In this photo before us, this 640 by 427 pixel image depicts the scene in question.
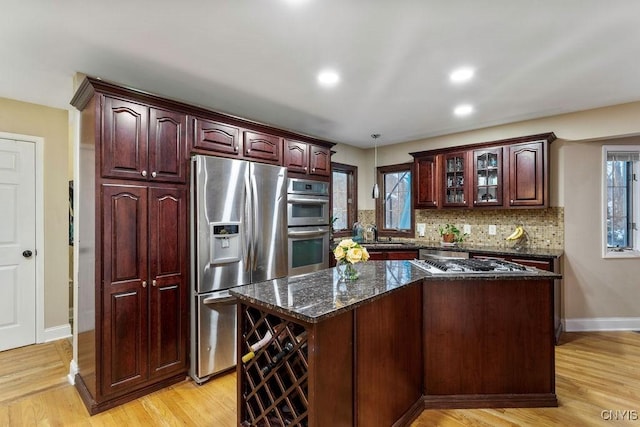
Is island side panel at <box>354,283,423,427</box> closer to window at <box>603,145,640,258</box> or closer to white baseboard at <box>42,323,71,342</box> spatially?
window at <box>603,145,640,258</box>

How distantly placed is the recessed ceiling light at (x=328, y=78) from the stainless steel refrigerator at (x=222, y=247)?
960 mm

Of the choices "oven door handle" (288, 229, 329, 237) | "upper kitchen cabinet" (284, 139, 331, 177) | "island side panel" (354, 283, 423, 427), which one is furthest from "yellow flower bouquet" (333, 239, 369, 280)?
"upper kitchen cabinet" (284, 139, 331, 177)

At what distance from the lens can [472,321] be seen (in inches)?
88.9

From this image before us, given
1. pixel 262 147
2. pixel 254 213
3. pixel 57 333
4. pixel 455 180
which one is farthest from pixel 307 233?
pixel 57 333

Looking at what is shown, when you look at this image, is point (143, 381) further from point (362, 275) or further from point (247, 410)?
point (362, 275)

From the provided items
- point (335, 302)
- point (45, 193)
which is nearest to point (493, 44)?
point (335, 302)

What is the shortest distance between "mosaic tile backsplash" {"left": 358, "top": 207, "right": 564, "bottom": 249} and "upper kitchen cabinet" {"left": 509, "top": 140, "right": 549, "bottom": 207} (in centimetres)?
32

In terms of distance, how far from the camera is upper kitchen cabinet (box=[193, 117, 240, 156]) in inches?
109

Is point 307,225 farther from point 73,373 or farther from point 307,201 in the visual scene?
point 73,373

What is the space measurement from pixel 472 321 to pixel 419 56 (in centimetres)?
197

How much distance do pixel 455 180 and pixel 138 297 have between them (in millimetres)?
3987

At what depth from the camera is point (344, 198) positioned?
544 centimetres

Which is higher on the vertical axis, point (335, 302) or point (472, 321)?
point (335, 302)

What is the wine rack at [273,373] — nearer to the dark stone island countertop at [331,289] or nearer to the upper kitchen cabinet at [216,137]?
the dark stone island countertop at [331,289]
